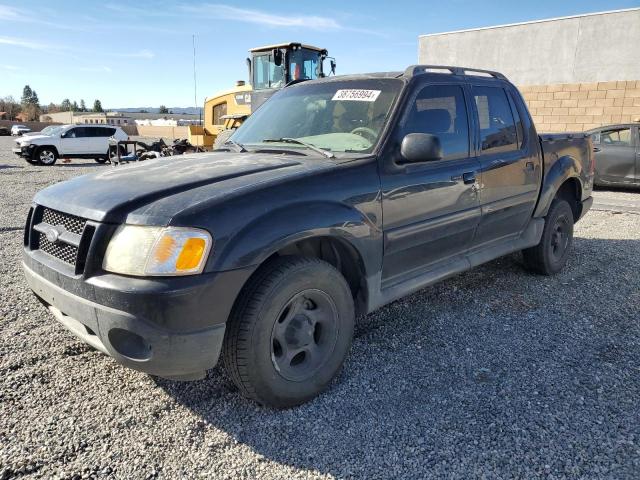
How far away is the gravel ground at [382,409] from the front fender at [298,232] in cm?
86

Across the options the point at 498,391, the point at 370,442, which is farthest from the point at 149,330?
the point at 498,391

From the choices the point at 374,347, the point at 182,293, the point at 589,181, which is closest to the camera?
→ the point at 182,293

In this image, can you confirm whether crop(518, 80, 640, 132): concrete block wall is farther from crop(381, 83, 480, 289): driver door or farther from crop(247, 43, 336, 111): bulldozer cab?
crop(381, 83, 480, 289): driver door

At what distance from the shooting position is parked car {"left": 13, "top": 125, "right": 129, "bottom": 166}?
19.9 m

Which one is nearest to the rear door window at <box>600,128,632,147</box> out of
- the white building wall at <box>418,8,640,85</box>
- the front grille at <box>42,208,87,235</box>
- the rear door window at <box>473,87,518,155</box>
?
the white building wall at <box>418,8,640,85</box>

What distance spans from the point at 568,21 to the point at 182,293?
66.7 ft

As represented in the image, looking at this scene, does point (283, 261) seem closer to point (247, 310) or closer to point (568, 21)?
point (247, 310)

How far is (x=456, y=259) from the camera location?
3812 millimetres

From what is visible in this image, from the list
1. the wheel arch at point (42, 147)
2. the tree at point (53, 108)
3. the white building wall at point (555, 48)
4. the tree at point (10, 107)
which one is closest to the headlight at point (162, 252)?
the white building wall at point (555, 48)

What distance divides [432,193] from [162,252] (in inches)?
75.8

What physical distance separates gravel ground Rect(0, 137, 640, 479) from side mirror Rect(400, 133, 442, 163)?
134 cm

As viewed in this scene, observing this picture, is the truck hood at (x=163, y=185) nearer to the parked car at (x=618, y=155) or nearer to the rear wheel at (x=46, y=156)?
the parked car at (x=618, y=155)

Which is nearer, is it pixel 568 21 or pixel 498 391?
pixel 498 391

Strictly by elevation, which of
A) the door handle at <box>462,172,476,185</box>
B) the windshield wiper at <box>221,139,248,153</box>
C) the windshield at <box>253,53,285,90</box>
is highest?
the windshield at <box>253,53,285,90</box>
